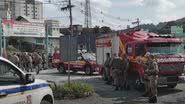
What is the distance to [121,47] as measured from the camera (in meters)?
23.8

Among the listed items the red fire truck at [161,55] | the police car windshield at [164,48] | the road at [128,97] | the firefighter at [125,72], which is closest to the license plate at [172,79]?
the red fire truck at [161,55]

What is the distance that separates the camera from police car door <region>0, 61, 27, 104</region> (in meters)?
9.09

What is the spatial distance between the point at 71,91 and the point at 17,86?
26.0 feet

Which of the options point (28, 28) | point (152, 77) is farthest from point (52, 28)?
point (152, 77)

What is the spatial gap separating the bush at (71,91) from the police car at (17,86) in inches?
258

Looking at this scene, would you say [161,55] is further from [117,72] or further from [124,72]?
[117,72]

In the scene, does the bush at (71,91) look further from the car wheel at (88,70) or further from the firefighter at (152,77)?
the car wheel at (88,70)

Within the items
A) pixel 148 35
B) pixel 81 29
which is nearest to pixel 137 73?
pixel 148 35

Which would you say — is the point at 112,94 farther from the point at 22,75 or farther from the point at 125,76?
the point at 22,75

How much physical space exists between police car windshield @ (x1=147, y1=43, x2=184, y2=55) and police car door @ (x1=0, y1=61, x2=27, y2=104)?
10920 millimetres

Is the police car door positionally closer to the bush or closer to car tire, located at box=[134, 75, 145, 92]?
the bush

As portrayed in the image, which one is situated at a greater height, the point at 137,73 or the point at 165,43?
the point at 165,43

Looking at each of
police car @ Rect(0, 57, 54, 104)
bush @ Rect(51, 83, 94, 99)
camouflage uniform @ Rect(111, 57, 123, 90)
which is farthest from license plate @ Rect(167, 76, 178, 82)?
police car @ Rect(0, 57, 54, 104)

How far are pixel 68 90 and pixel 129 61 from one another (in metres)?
4.56
